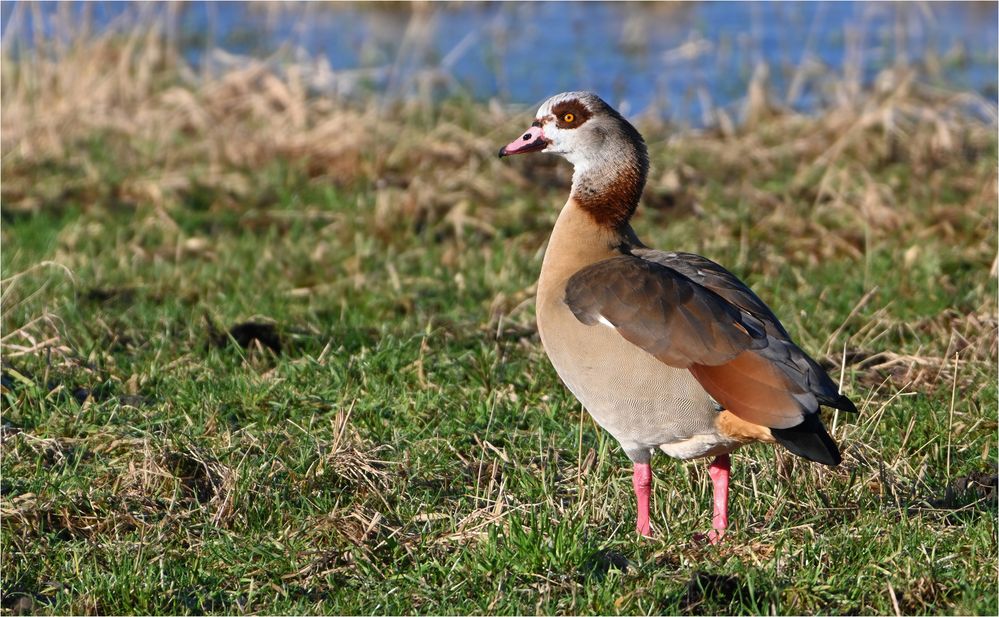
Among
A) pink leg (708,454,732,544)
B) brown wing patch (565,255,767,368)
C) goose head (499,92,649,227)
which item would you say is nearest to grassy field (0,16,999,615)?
pink leg (708,454,732,544)

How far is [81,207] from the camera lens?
8117mm

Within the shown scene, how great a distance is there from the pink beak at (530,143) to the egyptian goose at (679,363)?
0.61m

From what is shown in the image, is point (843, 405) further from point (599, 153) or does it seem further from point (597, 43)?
point (597, 43)

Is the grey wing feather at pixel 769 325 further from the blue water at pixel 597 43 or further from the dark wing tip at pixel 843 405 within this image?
the blue water at pixel 597 43

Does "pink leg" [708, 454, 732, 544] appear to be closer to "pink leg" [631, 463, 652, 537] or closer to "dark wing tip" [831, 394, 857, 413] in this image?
"pink leg" [631, 463, 652, 537]

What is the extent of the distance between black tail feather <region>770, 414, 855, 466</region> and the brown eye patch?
5.00ft

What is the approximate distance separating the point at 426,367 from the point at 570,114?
3.91 feet

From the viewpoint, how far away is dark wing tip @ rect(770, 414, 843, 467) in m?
3.86

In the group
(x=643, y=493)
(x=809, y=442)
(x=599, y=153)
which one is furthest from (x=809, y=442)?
(x=599, y=153)

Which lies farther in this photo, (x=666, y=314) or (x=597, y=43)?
(x=597, y=43)

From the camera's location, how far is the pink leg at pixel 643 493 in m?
4.07

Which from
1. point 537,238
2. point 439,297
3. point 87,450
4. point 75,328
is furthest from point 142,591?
point 537,238

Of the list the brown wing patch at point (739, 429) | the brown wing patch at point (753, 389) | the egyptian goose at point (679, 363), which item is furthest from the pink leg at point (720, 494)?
the brown wing patch at point (753, 389)

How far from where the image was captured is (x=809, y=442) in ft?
12.7
